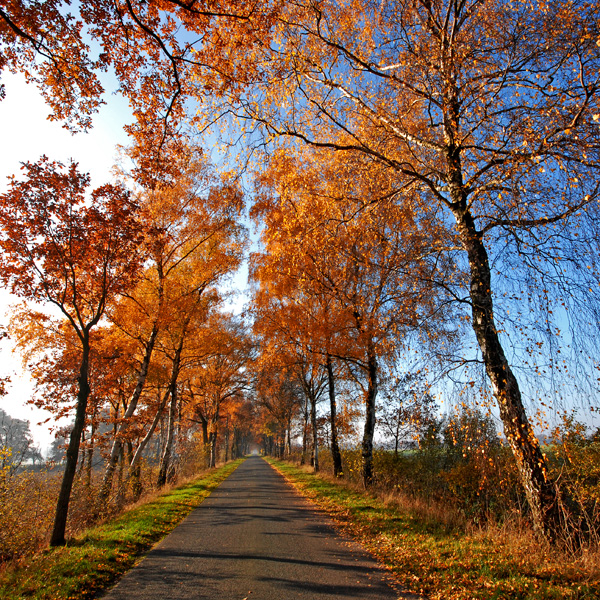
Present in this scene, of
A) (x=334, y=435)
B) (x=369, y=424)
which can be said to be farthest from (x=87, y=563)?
(x=334, y=435)

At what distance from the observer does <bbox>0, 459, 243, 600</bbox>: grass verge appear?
3961 millimetres

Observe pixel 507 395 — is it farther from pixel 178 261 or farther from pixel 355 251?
pixel 178 261

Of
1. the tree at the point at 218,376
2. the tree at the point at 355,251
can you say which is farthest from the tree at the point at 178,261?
the tree at the point at 218,376

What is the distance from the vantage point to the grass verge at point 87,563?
13.0ft

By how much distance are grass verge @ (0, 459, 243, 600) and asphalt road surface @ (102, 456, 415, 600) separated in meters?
0.29

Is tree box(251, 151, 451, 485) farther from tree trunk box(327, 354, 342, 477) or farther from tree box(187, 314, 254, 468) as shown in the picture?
tree box(187, 314, 254, 468)

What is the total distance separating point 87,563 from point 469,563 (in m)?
5.41

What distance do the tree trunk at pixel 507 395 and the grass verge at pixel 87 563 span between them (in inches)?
234

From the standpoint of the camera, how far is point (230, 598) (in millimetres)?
3801

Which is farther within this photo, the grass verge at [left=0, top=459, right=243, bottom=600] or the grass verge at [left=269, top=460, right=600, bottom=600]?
the grass verge at [left=0, top=459, right=243, bottom=600]

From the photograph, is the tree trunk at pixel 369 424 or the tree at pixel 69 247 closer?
the tree at pixel 69 247

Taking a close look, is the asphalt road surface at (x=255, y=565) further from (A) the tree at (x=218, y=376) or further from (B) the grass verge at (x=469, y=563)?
(A) the tree at (x=218, y=376)

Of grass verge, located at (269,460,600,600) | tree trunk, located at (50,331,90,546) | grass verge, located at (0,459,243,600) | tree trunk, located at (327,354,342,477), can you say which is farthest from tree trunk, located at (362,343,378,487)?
tree trunk, located at (50,331,90,546)

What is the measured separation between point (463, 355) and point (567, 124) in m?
3.36
